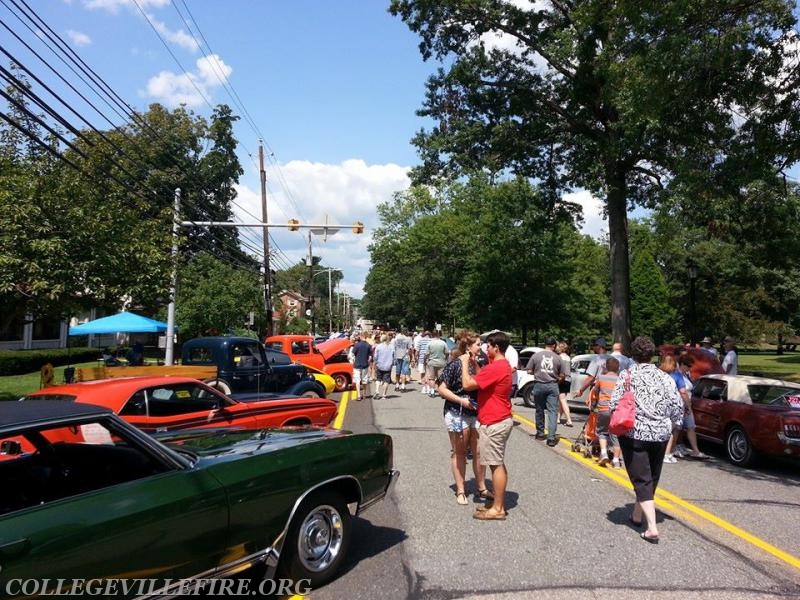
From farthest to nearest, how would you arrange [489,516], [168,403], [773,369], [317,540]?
1. [773,369]
2. [168,403]
3. [489,516]
4. [317,540]

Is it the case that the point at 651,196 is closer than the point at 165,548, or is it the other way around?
the point at 165,548

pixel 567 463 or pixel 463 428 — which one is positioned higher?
pixel 463 428

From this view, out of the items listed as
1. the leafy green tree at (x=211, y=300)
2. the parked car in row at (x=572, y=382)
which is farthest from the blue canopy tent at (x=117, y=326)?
the parked car in row at (x=572, y=382)

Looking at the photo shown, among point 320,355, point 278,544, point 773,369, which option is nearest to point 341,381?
point 320,355

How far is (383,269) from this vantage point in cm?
5734

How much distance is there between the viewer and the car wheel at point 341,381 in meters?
19.0

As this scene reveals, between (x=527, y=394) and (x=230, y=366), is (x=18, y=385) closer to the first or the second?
(x=230, y=366)

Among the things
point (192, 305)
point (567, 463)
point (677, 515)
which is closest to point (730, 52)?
point (567, 463)

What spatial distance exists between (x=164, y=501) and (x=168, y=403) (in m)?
3.94

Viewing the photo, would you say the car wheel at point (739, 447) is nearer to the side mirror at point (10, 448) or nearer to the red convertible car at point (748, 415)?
the red convertible car at point (748, 415)

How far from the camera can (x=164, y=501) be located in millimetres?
3428

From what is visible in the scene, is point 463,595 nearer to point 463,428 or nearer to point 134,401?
point 463,428

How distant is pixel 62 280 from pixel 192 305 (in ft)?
56.2

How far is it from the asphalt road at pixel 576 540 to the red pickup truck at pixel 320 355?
1034 centimetres
